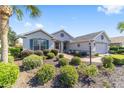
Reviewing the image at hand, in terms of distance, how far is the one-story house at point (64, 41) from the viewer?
22.9 meters

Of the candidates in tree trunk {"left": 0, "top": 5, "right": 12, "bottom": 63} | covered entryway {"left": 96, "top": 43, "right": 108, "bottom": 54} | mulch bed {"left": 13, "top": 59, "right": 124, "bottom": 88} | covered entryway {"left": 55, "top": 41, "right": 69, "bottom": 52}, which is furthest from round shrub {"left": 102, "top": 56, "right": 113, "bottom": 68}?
covered entryway {"left": 55, "top": 41, "right": 69, "bottom": 52}

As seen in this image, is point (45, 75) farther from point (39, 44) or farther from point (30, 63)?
point (39, 44)

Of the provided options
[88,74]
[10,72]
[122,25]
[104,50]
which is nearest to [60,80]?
[88,74]

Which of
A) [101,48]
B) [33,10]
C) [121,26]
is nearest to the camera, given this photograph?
[33,10]

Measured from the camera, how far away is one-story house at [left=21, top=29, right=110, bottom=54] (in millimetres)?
22891

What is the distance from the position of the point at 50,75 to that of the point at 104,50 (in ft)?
65.1

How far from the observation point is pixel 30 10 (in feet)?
38.9

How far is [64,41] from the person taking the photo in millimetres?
31766

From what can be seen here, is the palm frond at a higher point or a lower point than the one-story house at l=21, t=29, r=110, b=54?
higher

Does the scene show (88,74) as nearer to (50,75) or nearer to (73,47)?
(50,75)

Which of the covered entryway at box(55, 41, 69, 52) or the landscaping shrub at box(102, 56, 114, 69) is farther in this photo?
the covered entryway at box(55, 41, 69, 52)

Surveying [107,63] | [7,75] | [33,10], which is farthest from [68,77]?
[33,10]

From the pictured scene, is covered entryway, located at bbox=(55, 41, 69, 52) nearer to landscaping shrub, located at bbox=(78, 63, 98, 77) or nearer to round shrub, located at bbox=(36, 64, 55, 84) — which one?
landscaping shrub, located at bbox=(78, 63, 98, 77)
